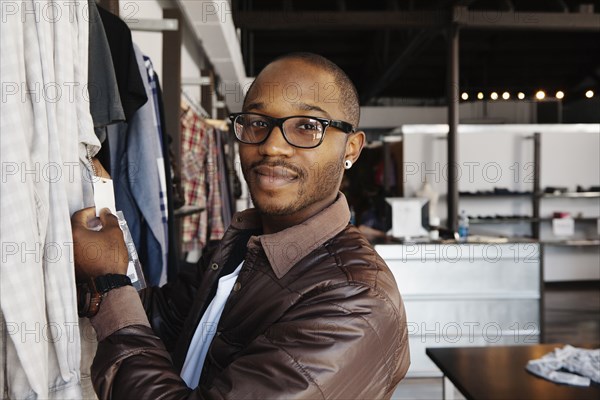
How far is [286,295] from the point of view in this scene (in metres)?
1.09

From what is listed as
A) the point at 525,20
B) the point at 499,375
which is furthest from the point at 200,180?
the point at 525,20

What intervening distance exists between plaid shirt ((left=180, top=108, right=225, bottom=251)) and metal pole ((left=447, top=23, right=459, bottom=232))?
2.60 m

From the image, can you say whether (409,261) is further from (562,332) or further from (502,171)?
(502,171)

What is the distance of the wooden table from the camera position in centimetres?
183

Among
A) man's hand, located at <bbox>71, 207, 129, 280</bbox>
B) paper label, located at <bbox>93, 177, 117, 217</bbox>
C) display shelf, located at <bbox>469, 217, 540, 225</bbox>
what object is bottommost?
display shelf, located at <bbox>469, 217, 540, 225</bbox>

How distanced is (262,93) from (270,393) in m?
0.63

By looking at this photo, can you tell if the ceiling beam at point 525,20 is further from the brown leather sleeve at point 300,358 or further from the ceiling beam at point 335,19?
the brown leather sleeve at point 300,358

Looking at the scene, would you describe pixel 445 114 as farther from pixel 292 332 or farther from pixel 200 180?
pixel 292 332

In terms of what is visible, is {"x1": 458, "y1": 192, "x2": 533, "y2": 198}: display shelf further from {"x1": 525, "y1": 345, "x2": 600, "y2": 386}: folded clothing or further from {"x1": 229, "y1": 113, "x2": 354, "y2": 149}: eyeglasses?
{"x1": 229, "y1": 113, "x2": 354, "y2": 149}: eyeglasses

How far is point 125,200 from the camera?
1.91m

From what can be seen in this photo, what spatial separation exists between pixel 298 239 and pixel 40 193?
Answer: 52 centimetres

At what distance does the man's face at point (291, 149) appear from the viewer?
1.17 m

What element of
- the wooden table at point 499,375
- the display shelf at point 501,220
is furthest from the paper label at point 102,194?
Answer: the display shelf at point 501,220

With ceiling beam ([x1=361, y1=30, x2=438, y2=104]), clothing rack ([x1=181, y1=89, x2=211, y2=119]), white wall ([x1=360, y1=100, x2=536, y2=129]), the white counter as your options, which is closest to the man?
clothing rack ([x1=181, y1=89, x2=211, y2=119])
